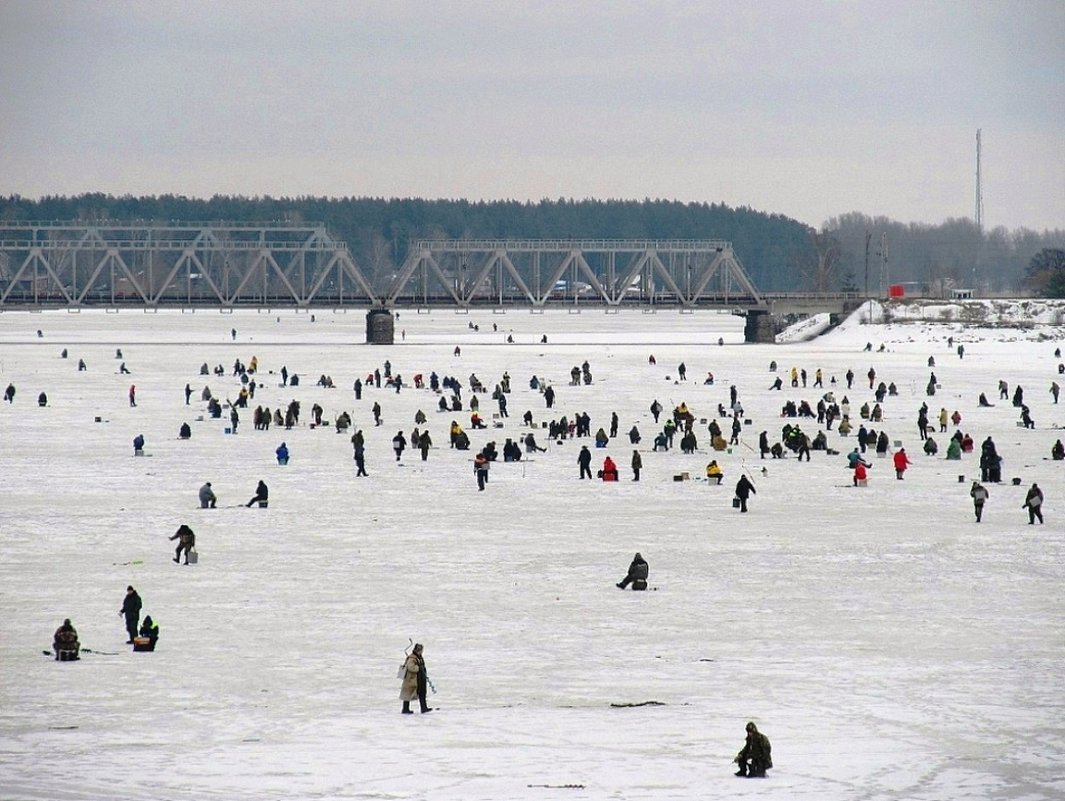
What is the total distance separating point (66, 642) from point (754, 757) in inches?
321

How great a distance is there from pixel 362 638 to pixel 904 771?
7503 mm

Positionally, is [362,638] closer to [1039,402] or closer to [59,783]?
[59,783]

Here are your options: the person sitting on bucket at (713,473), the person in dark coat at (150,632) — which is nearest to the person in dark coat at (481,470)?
the person sitting on bucket at (713,473)

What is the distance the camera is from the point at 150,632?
19.6m

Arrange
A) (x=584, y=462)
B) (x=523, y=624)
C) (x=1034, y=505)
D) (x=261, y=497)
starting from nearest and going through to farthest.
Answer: (x=523, y=624) < (x=1034, y=505) < (x=261, y=497) < (x=584, y=462)

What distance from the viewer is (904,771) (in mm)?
14977

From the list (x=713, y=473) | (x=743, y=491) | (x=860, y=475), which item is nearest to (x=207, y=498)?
(x=743, y=491)

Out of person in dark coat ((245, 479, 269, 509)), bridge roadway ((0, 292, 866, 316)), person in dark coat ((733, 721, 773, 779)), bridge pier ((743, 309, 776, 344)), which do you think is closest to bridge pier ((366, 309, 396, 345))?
bridge roadway ((0, 292, 866, 316))

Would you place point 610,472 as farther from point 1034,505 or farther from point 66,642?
point 66,642

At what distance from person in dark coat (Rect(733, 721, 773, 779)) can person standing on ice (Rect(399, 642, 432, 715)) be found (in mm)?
3570

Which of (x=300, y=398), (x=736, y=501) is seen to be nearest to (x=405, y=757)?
(x=736, y=501)

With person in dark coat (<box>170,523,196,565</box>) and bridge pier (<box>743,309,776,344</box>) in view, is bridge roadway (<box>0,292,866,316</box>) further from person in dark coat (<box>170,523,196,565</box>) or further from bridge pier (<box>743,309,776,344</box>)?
person in dark coat (<box>170,523,196,565</box>)

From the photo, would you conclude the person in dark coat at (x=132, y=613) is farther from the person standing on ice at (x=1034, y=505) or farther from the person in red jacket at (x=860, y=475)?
the person in red jacket at (x=860, y=475)

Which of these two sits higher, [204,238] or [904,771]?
[204,238]
